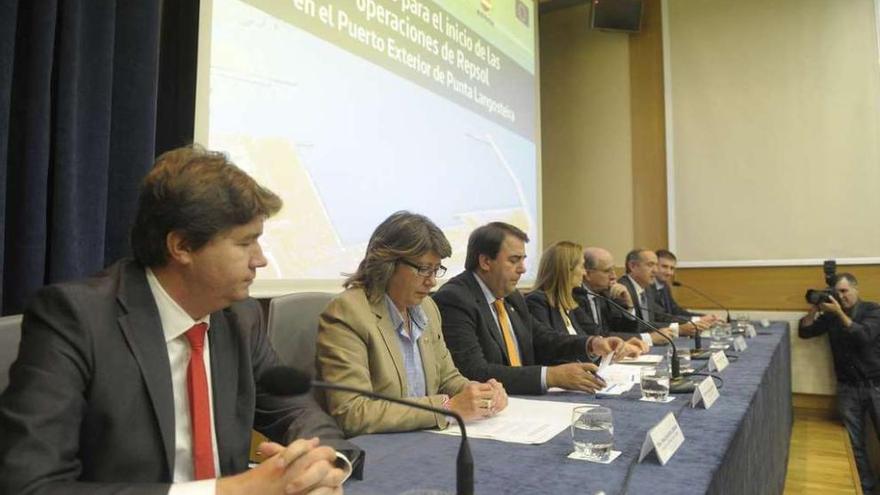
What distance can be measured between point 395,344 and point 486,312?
63 cm

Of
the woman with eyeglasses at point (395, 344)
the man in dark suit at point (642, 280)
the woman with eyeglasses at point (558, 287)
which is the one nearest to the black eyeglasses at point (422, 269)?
the woman with eyeglasses at point (395, 344)

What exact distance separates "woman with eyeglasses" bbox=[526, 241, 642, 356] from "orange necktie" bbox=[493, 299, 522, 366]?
0.49 metres

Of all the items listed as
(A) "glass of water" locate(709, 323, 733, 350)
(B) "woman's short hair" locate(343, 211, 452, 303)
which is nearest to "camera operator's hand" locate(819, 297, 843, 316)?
(A) "glass of water" locate(709, 323, 733, 350)

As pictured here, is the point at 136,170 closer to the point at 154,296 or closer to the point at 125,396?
the point at 154,296

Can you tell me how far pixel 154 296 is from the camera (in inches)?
36.0

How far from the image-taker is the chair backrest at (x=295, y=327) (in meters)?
1.47

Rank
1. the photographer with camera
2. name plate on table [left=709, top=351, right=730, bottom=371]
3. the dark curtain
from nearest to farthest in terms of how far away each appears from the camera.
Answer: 1. the dark curtain
2. name plate on table [left=709, top=351, right=730, bottom=371]
3. the photographer with camera

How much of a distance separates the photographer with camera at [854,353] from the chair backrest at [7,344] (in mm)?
3866

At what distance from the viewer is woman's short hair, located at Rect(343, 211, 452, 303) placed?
153 cm

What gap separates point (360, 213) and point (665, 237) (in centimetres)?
360

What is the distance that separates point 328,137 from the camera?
2260 mm

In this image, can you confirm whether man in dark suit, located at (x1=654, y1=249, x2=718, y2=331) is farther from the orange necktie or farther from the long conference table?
the long conference table

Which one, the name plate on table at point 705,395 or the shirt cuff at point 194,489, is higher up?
the shirt cuff at point 194,489

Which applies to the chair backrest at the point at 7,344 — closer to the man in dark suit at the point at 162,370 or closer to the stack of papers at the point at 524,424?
the man in dark suit at the point at 162,370
